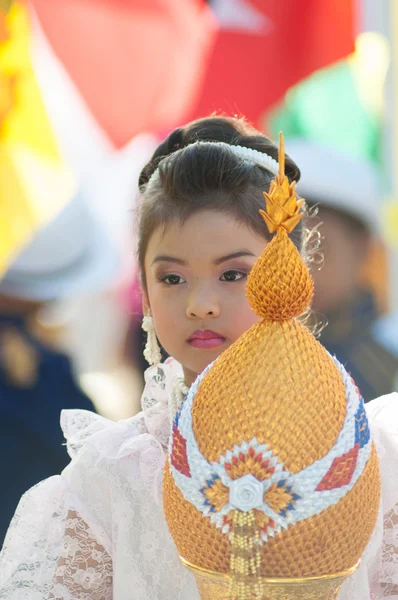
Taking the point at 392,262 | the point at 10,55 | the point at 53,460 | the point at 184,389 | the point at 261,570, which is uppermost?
the point at 10,55

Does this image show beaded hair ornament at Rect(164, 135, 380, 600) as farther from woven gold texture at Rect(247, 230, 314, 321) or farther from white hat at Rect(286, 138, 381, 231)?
white hat at Rect(286, 138, 381, 231)

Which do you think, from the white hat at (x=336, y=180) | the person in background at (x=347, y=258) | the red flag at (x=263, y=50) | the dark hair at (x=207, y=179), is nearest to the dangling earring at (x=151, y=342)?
the dark hair at (x=207, y=179)

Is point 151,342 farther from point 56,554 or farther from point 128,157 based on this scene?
point 128,157

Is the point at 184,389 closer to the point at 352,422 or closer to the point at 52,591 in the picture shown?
the point at 52,591

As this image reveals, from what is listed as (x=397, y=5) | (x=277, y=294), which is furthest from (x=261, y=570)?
(x=397, y=5)

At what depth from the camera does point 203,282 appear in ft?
4.64

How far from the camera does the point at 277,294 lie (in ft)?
3.24

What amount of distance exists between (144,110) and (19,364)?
1.17m

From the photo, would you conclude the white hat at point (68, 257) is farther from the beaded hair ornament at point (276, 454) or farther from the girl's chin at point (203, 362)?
the beaded hair ornament at point (276, 454)

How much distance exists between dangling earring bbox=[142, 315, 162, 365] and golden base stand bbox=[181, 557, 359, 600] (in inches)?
28.0

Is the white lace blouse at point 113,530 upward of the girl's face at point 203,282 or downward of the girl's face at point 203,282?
downward

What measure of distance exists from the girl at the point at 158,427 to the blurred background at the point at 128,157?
4.00ft

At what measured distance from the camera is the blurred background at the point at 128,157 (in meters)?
2.99

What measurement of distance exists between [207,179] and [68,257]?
1979 mm
